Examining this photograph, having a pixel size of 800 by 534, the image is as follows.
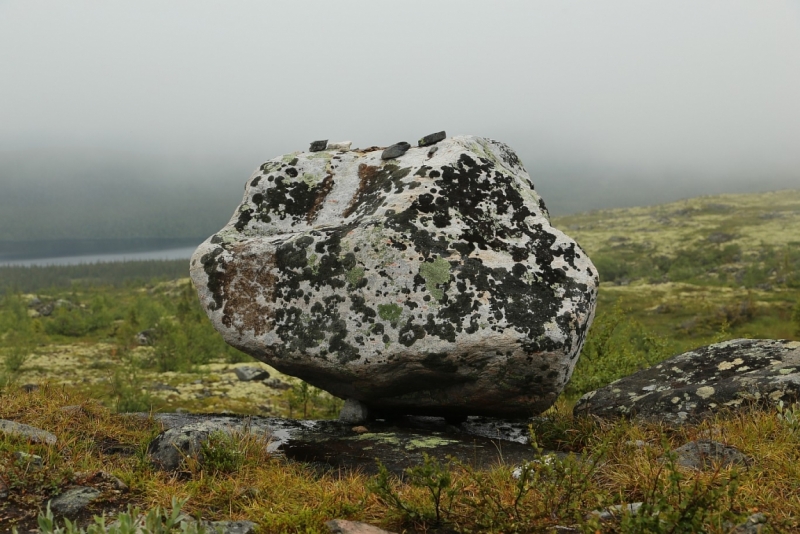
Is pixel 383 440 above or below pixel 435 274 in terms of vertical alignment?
below

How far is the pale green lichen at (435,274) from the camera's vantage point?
34.4 ft

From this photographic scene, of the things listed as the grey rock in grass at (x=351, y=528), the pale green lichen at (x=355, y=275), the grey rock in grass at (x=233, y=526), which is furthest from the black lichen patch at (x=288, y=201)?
the grey rock in grass at (x=351, y=528)

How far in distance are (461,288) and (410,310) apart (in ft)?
3.43

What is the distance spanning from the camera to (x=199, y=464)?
7.93 m

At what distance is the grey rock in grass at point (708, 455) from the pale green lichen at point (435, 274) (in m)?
4.67

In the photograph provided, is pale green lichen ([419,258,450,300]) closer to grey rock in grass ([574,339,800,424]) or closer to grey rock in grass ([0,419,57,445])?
grey rock in grass ([574,339,800,424])

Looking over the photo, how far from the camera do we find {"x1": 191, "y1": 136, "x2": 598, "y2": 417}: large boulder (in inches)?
403

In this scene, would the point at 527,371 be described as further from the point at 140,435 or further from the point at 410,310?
the point at 140,435

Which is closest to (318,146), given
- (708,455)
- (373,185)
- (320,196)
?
(320,196)

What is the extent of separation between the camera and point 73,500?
21.9ft

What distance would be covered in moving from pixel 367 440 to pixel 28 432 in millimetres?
5487

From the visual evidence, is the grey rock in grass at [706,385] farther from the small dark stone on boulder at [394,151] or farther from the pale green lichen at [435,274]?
the small dark stone on boulder at [394,151]

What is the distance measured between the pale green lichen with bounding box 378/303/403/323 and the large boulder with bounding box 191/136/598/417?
19 millimetres

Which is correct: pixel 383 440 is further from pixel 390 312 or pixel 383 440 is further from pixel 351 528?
pixel 351 528
